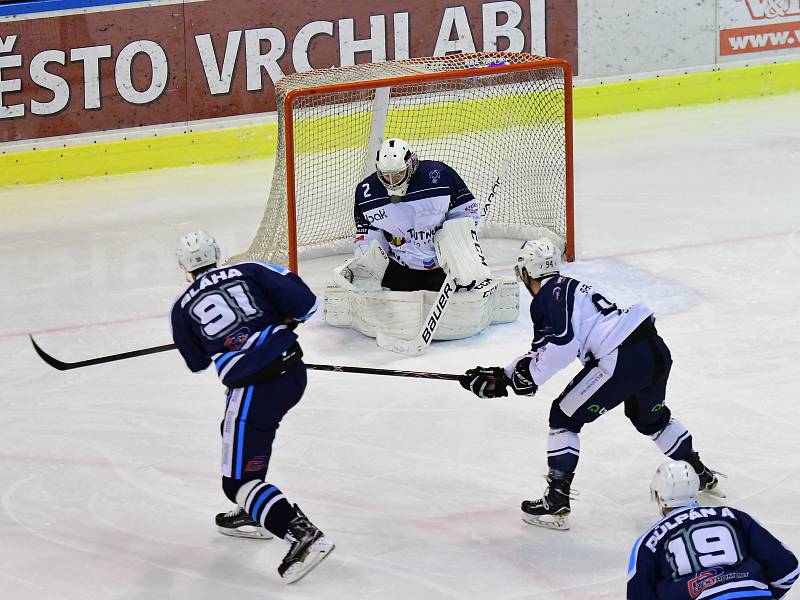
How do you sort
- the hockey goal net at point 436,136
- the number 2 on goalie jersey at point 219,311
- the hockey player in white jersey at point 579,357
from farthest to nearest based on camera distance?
1. the hockey goal net at point 436,136
2. the hockey player in white jersey at point 579,357
3. the number 2 on goalie jersey at point 219,311

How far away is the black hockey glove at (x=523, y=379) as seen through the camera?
13.7ft

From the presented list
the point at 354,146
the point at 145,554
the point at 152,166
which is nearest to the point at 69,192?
the point at 152,166

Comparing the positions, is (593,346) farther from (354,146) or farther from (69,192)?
(69,192)

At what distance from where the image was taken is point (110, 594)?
3.96 metres

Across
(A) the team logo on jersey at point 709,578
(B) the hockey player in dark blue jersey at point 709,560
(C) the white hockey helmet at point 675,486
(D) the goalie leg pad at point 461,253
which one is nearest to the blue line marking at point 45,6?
(D) the goalie leg pad at point 461,253

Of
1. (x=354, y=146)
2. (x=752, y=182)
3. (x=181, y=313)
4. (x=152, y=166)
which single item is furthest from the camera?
(x=152, y=166)

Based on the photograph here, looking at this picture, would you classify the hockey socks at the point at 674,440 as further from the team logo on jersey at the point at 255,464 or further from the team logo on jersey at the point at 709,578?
the team logo on jersey at the point at 709,578

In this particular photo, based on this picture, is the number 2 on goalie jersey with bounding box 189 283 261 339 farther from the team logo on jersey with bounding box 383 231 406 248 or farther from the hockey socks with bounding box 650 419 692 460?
the team logo on jersey with bounding box 383 231 406 248

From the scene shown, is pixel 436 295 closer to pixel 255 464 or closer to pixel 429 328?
pixel 429 328

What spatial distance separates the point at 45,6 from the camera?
7984mm

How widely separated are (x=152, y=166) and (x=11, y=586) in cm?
476

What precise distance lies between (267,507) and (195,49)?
4.87 metres

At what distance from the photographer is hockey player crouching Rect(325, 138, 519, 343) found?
5699 mm

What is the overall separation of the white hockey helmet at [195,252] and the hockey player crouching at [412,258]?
5.40ft
